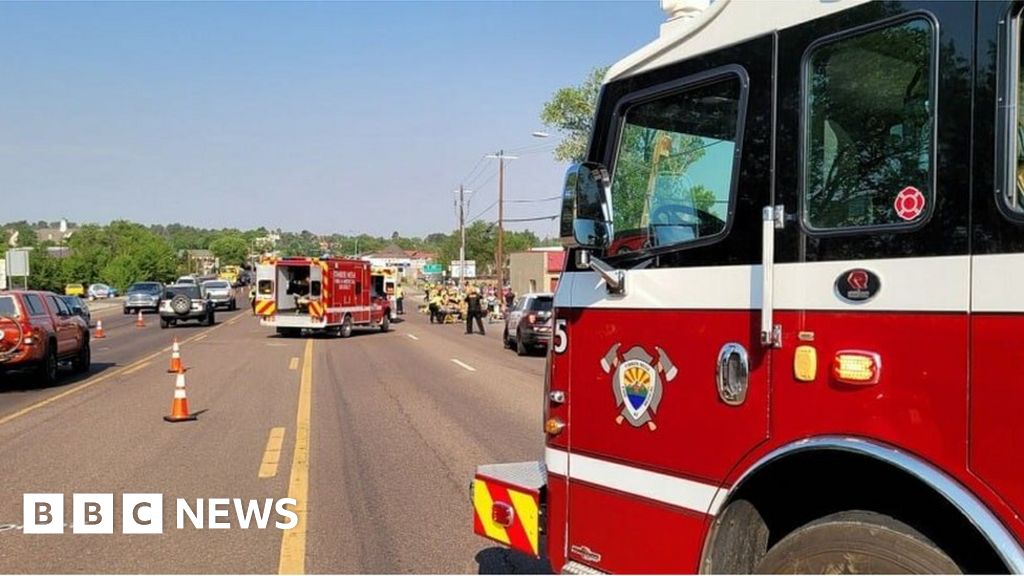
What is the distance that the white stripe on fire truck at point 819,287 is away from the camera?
7.72 ft

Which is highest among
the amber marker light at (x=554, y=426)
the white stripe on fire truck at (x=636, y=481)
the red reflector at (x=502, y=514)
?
the amber marker light at (x=554, y=426)

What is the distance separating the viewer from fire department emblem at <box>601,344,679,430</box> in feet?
10.8

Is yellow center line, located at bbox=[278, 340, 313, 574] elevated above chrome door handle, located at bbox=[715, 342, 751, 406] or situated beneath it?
situated beneath

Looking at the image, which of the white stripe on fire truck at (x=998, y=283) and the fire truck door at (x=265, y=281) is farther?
the fire truck door at (x=265, y=281)

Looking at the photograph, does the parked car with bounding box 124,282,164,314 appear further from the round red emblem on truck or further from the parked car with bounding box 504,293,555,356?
the round red emblem on truck

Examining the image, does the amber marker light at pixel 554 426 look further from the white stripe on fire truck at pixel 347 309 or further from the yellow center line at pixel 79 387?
the white stripe on fire truck at pixel 347 309

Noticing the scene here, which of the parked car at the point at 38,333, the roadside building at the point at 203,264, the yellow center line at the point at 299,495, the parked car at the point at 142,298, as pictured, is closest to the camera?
the yellow center line at the point at 299,495

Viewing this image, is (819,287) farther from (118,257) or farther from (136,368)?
(118,257)

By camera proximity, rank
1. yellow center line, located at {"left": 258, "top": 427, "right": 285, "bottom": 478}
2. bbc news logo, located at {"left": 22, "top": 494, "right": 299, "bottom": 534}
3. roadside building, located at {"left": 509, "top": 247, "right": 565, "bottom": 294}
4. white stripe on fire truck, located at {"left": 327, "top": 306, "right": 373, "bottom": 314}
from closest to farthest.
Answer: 1. bbc news logo, located at {"left": 22, "top": 494, "right": 299, "bottom": 534}
2. yellow center line, located at {"left": 258, "top": 427, "right": 285, "bottom": 478}
3. white stripe on fire truck, located at {"left": 327, "top": 306, "right": 373, "bottom": 314}
4. roadside building, located at {"left": 509, "top": 247, "right": 565, "bottom": 294}

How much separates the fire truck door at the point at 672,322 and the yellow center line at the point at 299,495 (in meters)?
2.39

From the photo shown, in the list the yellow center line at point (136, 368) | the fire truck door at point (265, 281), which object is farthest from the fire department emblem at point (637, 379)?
the fire truck door at point (265, 281)

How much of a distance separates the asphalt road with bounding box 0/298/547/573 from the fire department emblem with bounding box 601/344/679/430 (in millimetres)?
2248

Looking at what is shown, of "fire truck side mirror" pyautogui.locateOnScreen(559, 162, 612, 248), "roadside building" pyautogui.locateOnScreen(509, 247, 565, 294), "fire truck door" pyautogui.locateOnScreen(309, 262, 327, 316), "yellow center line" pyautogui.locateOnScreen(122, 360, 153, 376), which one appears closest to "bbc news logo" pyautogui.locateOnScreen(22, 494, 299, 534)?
"fire truck side mirror" pyautogui.locateOnScreen(559, 162, 612, 248)

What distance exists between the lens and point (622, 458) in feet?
11.4
